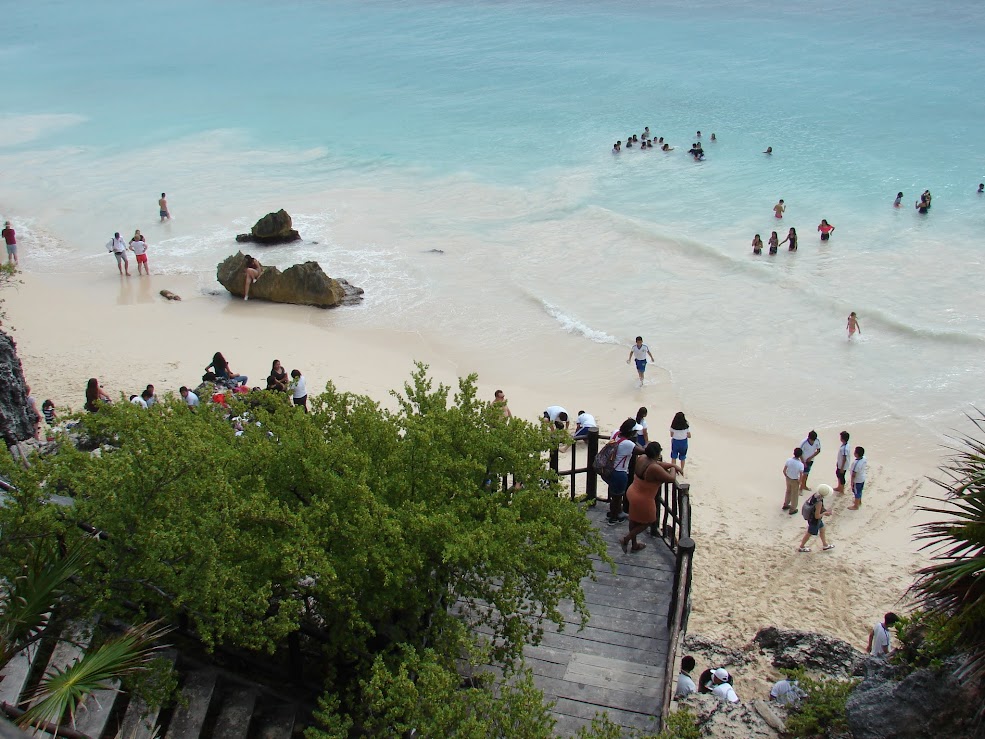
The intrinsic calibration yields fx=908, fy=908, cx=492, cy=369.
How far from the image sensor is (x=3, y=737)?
3475 mm

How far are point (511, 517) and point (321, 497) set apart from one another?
1.85 meters

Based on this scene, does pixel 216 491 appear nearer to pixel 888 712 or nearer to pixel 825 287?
pixel 888 712

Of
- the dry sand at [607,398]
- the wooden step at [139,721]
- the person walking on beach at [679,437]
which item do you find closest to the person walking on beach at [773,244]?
the dry sand at [607,398]

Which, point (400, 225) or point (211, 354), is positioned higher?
point (400, 225)

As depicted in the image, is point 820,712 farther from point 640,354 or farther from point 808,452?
point 640,354

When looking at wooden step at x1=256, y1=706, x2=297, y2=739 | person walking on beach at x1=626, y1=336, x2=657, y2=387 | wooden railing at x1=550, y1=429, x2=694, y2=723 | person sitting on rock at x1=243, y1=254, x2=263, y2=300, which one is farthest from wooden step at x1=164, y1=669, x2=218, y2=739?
person sitting on rock at x1=243, y1=254, x2=263, y2=300

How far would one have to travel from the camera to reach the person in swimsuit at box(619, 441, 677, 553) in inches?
447

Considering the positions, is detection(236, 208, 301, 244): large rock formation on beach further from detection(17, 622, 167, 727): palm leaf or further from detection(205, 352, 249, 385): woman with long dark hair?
detection(17, 622, 167, 727): palm leaf

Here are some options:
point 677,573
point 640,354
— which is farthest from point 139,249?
point 677,573

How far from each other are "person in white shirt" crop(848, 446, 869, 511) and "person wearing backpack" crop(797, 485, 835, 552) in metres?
1.28

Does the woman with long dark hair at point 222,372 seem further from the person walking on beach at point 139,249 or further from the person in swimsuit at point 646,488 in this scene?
the person walking on beach at point 139,249

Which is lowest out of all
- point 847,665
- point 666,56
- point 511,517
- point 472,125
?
point 847,665

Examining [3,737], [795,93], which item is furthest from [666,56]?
[3,737]

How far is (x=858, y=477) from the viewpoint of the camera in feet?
55.7
